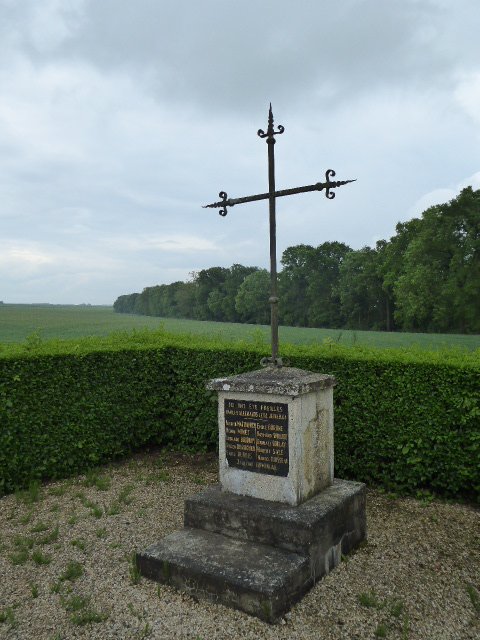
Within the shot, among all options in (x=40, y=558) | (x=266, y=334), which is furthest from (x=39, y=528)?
(x=266, y=334)

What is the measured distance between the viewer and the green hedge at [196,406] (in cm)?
698

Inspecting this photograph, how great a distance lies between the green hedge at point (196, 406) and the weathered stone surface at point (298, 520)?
1691mm

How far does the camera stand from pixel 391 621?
14.2 ft

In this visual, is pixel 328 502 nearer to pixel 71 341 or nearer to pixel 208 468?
pixel 208 468

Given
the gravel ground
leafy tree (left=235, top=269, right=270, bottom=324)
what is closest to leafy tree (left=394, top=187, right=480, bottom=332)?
leafy tree (left=235, top=269, right=270, bottom=324)

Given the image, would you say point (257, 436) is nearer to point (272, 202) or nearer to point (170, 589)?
point (170, 589)

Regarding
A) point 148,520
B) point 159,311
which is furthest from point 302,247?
point 159,311

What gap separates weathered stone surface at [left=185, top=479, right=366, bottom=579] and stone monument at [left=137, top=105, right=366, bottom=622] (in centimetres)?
1

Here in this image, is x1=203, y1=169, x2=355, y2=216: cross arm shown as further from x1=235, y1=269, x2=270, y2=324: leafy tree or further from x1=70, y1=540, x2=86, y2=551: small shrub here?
x1=235, y1=269, x2=270, y2=324: leafy tree

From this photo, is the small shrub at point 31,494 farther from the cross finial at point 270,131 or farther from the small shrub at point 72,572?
the cross finial at point 270,131

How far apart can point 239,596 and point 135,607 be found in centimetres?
99

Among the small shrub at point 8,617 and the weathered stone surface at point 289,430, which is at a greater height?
the weathered stone surface at point 289,430

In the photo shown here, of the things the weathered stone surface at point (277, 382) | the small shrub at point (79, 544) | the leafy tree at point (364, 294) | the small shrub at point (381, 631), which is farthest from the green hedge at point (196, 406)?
the leafy tree at point (364, 294)

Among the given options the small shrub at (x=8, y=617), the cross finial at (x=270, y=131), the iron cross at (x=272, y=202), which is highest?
the cross finial at (x=270, y=131)
